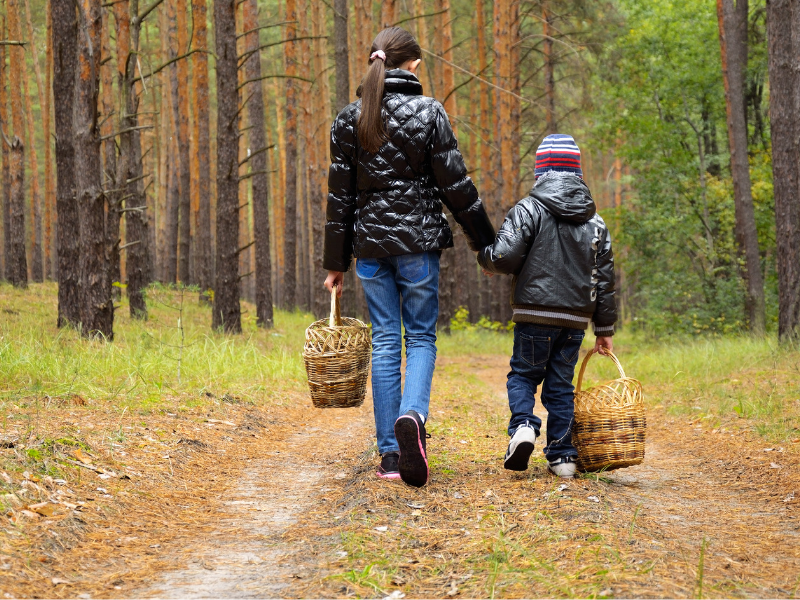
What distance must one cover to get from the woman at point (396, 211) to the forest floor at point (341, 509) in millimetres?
571

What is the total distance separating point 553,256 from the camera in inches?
158

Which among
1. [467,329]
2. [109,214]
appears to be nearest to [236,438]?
[109,214]

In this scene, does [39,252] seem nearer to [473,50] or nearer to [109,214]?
[109,214]

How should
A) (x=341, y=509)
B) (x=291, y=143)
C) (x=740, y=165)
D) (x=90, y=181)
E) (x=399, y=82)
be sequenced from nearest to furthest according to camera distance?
(x=341, y=509) → (x=399, y=82) → (x=90, y=181) → (x=740, y=165) → (x=291, y=143)

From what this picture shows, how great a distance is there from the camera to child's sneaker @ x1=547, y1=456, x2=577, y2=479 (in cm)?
409

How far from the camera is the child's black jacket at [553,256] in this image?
13.1 ft

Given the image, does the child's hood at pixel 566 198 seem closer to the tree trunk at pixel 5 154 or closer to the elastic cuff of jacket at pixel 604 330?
the elastic cuff of jacket at pixel 604 330

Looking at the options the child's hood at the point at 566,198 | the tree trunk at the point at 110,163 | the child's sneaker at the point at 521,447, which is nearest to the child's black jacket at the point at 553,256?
the child's hood at the point at 566,198

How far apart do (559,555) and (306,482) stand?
6.75ft

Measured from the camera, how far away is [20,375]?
6246mm

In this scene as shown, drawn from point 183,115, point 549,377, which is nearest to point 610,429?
point 549,377

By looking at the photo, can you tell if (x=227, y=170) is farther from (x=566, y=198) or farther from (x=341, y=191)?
(x=566, y=198)

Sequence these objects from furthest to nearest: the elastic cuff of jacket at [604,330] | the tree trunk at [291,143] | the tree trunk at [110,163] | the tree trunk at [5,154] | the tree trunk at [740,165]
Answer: the tree trunk at [5,154], the tree trunk at [291,143], the tree trunk at [740,165], the tree trunk at [110,163], the elastic cuff of jacket at [604,330]

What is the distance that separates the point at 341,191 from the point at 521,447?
1.73 metres
